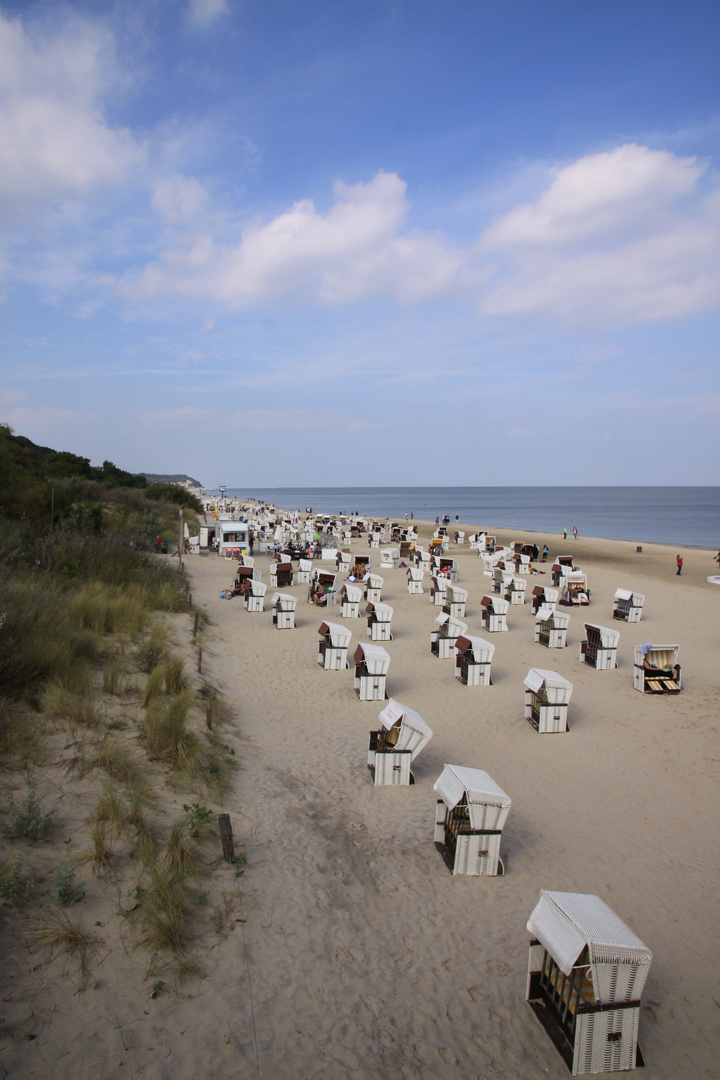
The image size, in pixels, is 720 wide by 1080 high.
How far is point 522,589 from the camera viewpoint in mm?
19531

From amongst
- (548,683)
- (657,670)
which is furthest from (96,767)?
(657,670)

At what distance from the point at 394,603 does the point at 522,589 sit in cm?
446

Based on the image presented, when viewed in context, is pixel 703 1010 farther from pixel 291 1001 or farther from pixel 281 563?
pixel 281 563

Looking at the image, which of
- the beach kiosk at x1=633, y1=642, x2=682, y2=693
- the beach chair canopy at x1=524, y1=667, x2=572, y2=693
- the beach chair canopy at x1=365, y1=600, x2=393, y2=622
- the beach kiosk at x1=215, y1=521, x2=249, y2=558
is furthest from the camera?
the beach kiosk at x1=215, y1=521, x2=249, y2=558

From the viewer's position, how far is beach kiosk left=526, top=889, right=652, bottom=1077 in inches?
134

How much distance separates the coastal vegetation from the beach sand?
315 mm

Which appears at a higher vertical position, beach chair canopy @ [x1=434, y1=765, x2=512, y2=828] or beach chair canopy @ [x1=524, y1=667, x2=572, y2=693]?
beach chair canopy @ [x1=434, y1=765, x2=512, y2=828]

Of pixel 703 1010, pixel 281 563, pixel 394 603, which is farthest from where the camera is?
pixel 281 563

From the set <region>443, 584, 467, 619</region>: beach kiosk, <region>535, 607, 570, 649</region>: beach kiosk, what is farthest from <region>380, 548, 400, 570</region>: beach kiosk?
<region>535, 607, 570, 649</region>: beach kiosk

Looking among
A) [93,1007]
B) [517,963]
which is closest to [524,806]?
[517,963]

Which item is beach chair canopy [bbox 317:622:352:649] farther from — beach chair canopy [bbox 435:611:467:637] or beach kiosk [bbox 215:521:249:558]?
beach kiosk [bbox 215:521:249:558]

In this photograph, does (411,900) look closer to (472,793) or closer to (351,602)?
(472,793)

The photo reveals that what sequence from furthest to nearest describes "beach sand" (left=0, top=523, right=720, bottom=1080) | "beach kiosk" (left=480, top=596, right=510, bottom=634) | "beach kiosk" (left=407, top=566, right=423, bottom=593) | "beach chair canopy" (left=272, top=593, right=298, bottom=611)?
"beach kiosk" (left=407, top=566, right=423, bottom=593) < "beach kiosk" (left=480, top=596, right=510, bottom=634) < "beach chair canopy" (left=272, top=593, right=298, bottom=611) < "beach sand" (left=0, top=523, right=720, bottom=1080)

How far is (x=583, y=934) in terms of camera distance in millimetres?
3406
